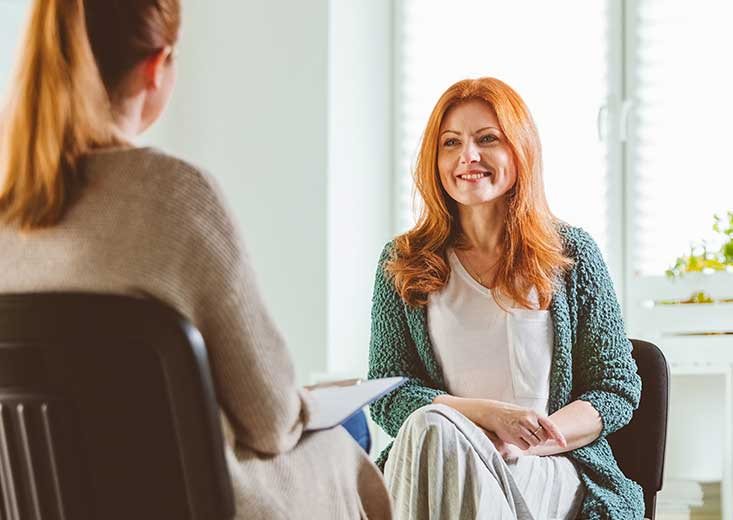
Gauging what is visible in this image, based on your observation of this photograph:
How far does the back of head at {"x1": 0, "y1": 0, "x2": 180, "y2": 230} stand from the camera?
42.9 inches

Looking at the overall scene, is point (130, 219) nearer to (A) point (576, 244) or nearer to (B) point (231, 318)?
(B) point (231, 318)

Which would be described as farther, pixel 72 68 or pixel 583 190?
pixel 583 190

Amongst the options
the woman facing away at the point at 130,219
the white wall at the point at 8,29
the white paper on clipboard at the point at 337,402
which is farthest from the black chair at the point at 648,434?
the white wall at the point at 8,29

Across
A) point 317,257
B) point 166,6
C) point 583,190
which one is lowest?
point 317,257

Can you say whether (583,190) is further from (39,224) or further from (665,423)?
(39,224)

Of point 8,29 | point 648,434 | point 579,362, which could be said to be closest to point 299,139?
point 8,29

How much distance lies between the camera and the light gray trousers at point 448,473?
5.19ft

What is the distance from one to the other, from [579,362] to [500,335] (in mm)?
158

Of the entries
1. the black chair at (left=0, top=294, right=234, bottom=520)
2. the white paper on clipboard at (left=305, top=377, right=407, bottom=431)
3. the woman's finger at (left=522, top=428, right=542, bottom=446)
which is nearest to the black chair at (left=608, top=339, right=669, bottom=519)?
the woman's finger at (left=522, top=428, right=542, bottom=446)

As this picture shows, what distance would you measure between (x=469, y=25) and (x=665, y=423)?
6.22 ft

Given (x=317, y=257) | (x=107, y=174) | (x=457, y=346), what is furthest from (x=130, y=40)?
(x=317, y=257)

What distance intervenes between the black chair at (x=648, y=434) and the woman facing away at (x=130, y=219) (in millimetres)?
896

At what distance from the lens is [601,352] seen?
186 centimetres

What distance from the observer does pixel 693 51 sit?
317cm
